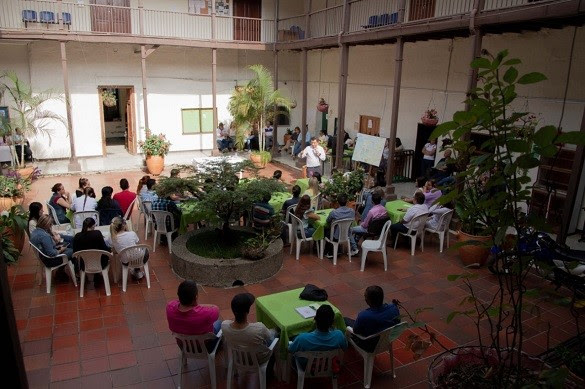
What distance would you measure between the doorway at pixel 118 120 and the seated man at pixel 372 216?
10860 mm

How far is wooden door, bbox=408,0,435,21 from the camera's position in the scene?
12.5 m

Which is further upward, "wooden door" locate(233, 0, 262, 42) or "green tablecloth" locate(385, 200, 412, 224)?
"wooden door" locate(233, 0, 262, 42)

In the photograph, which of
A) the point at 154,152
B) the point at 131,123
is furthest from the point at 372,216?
the point at 131,123

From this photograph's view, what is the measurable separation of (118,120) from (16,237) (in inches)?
530

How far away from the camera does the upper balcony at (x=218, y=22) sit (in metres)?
11.2

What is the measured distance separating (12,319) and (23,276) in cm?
635

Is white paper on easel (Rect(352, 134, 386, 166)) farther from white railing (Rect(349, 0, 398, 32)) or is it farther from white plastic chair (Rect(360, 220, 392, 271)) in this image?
white plastic chair (Rect(360, 220, 392, 271))

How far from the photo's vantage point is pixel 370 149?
1173 centimetres

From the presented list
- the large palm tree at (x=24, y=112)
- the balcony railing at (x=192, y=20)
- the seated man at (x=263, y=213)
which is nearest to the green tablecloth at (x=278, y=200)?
the seated man at (x=263, y=213)

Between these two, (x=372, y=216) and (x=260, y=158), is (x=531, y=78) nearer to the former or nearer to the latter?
(x=372, y=216)

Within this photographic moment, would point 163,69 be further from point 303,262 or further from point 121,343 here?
point 121,343

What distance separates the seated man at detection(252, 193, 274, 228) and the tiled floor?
2.59ft

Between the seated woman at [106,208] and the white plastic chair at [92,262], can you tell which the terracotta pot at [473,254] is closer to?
the white plastic chair at [92,262]

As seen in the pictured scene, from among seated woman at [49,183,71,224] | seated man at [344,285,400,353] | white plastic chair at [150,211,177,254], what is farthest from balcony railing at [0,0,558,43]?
seated man at [344,285,400,353]
